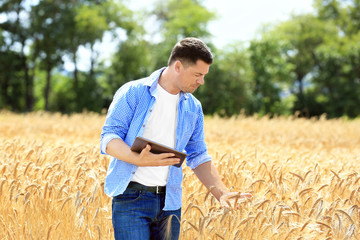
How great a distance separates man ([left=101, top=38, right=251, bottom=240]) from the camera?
286 cm

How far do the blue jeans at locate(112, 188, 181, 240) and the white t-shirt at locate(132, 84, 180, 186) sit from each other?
5.7 inches

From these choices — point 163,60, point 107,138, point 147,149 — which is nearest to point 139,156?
point 147,149

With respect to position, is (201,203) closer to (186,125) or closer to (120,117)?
(186,125)

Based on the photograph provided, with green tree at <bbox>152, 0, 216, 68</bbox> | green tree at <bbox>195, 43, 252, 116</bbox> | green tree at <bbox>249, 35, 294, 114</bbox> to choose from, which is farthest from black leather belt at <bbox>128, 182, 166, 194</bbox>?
green tree at <bbox>249, 35, 294, 114</bbox>

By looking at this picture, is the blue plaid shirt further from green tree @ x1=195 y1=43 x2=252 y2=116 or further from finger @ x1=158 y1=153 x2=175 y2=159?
green tree @ x1=195 y1=43 x2=252 y2=116

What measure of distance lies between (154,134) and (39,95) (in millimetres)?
61034

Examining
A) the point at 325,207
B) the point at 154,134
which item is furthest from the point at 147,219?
the point at 325,207

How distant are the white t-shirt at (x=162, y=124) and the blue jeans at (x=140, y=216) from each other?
144mm

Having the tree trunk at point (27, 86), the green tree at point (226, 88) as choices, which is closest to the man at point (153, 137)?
the green tree at point (226, 88)

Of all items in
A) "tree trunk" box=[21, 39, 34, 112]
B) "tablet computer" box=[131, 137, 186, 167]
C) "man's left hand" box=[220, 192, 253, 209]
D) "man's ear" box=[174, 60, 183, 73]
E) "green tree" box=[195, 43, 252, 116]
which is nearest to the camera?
"tablet computer" box=[131, 137, 186, 167]

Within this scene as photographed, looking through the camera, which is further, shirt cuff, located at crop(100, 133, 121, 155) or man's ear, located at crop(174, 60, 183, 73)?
man's ear, located at crop(174, 60, 183, 73)

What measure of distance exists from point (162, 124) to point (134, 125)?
212mm

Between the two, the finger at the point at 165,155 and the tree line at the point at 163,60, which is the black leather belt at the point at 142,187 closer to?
the finger at the point at 165,155

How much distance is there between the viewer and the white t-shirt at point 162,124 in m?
3.01
